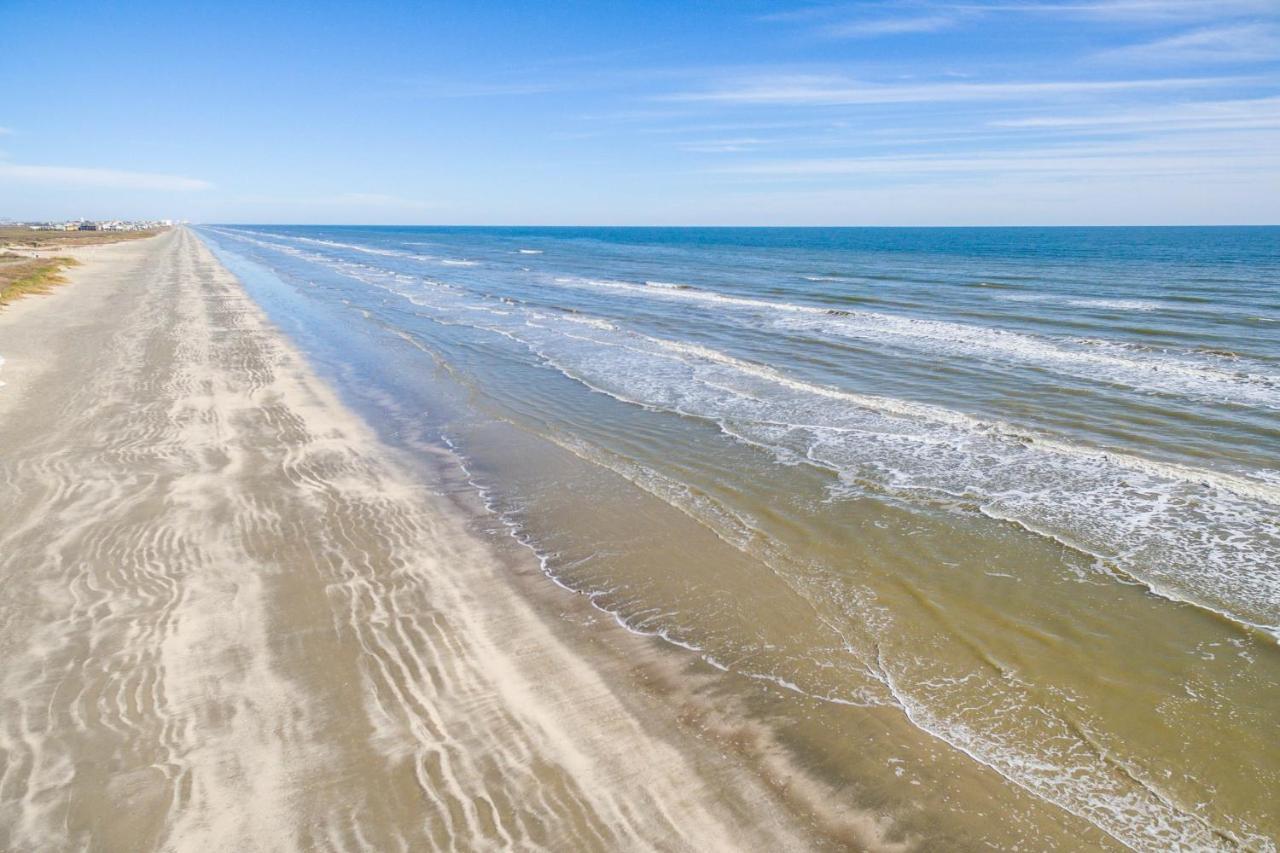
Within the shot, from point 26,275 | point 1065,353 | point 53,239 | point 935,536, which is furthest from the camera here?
point 53,239

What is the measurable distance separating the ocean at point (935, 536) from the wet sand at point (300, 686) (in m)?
1.06

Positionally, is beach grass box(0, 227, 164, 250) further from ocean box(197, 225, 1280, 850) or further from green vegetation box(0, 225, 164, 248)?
ocean box(197, 225, 1280, 850)

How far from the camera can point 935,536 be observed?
10250 millimetres

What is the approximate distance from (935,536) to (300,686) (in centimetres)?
835

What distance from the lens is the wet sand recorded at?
17.3 ft

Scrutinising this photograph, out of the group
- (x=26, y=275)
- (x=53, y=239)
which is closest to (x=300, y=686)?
(x=26, y=275)

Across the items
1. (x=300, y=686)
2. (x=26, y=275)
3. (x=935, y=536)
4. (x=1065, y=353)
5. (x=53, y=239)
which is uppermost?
(x=53, y=239)

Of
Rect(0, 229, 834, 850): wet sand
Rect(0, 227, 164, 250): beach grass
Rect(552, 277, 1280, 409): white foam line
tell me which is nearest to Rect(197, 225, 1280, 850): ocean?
Rect(552, 277, 1280, 409): white foam line

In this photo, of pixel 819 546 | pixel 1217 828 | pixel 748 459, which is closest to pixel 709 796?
pixel 1217 828

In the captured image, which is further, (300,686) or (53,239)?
(53,239)

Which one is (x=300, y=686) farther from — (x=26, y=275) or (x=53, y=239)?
(x=53, y=239)

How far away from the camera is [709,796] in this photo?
5.55 metres

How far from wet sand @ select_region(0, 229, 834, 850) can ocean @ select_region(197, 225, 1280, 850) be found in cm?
106

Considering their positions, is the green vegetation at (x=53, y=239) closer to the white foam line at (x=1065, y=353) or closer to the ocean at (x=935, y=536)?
the ocean at (x=935, y=536)
